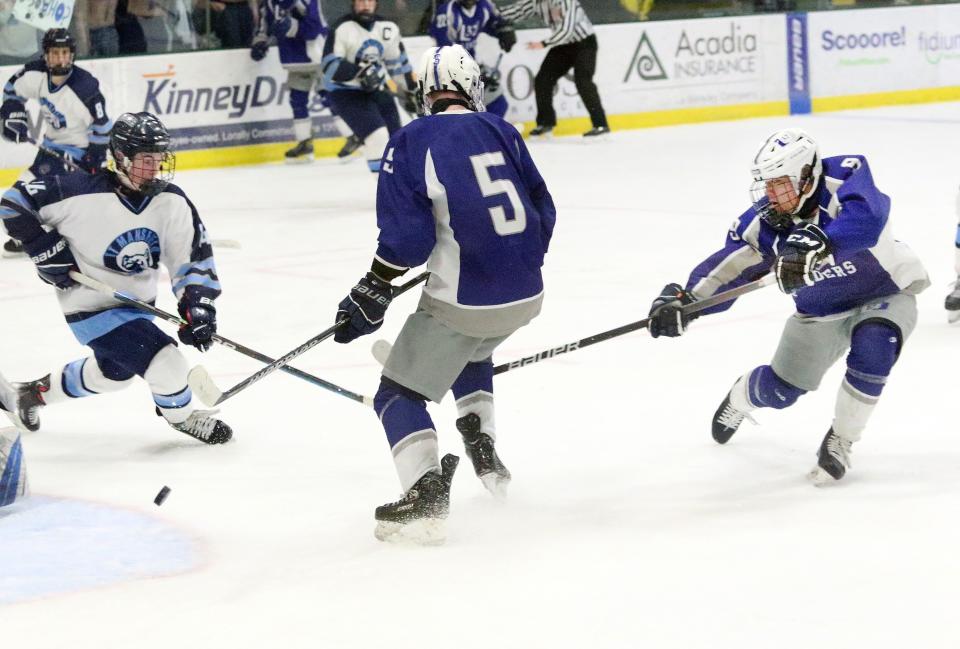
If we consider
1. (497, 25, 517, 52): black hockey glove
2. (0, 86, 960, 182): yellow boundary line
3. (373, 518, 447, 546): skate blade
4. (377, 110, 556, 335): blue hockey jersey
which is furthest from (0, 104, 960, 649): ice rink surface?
(497, 25, 517, 52): black hockey glove

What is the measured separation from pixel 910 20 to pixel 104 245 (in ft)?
36.8

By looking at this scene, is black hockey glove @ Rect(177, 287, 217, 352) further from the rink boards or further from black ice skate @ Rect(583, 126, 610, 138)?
black ice skate @ Rect(583, 126, 610, 138)

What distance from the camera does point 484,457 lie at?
320cm

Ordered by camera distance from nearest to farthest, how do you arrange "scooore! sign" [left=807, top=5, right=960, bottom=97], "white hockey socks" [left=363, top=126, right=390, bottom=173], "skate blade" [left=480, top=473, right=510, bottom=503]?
"skate blade" [left=480, top=473, right=510, bottom=503] → "white hockey socks" [left=363, top=126, right=390, bottom=173] → "scooore! sign" [left=807, top=5, right=960, bottom=97]

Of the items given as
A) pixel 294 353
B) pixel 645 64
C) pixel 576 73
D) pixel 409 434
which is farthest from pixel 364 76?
pixel 409 434

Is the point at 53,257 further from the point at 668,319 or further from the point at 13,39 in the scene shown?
the point at 13,39

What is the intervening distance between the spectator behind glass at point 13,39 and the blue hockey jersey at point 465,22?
301 cm

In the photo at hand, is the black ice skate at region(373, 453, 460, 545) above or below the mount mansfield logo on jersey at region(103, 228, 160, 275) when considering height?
below

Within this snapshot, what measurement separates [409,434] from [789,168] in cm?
103

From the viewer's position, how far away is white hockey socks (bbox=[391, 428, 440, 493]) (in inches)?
114

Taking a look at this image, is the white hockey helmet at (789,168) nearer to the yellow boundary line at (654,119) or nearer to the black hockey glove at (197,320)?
the black hockey glove at (197,320)

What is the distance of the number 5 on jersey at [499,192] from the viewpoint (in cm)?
287

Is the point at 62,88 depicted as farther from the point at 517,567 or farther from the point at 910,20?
the point at 910,20

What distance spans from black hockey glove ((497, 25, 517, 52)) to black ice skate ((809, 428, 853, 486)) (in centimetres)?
806
